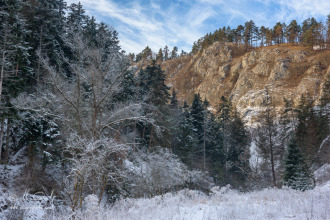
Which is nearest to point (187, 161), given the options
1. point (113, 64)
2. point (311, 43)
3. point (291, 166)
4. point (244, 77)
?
point (291, 166)

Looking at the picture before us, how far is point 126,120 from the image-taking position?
19.0 meters

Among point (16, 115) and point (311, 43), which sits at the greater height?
point (311, 43)

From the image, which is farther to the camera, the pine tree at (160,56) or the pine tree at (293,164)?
the pine tree at (160,56)

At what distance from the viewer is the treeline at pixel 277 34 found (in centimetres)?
7006

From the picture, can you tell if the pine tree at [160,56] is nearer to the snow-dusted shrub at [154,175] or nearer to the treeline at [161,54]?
the treeline at [161,54]

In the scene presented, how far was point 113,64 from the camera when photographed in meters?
15.0

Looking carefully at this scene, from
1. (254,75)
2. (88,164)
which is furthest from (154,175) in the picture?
(254,75)

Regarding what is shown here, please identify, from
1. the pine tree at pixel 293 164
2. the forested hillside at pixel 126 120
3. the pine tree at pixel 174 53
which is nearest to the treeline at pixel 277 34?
the forested hillside at pixel 126 120

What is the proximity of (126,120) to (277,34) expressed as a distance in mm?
90306

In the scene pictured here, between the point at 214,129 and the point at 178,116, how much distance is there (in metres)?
8.32

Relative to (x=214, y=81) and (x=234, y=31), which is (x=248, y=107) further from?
(x=234, y=31)

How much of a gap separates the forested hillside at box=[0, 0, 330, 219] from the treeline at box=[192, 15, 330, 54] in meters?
0.79

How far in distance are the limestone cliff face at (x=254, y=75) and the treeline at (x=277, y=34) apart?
18.8ft

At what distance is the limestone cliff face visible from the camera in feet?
185
